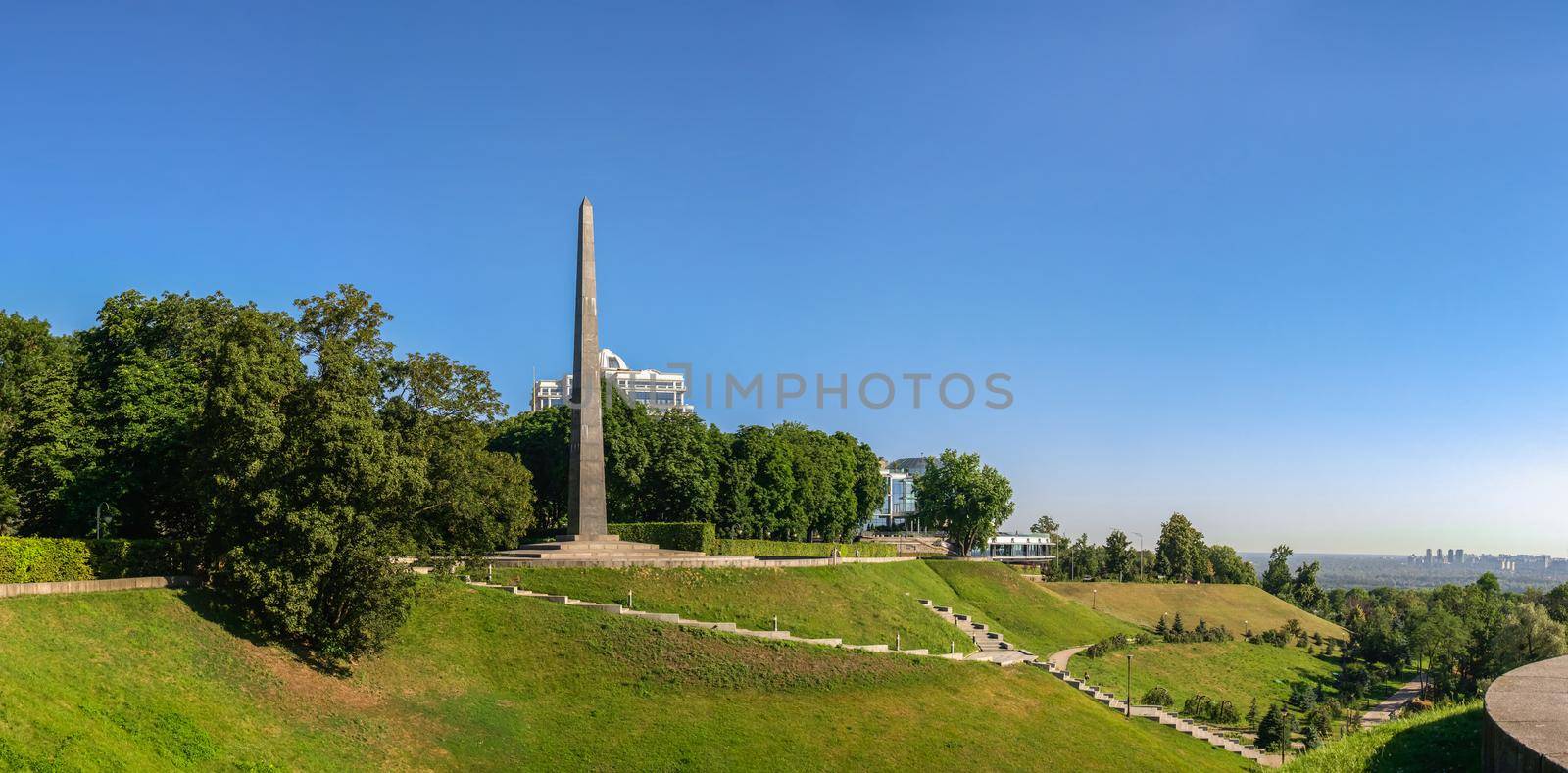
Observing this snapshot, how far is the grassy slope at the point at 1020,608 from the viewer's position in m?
76.0

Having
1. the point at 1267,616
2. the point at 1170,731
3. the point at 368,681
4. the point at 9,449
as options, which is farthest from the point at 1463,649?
the point at 9,449

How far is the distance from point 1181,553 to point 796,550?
70.9 meters

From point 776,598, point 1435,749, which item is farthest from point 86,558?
point 1435,749

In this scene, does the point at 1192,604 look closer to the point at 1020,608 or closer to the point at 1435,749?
the point at 1020,608

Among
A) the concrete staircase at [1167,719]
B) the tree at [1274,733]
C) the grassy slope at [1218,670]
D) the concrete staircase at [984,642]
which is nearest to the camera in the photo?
the concrete staircase at [1167,719]

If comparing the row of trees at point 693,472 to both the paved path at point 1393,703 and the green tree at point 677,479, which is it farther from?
the paved path at point 1393,703

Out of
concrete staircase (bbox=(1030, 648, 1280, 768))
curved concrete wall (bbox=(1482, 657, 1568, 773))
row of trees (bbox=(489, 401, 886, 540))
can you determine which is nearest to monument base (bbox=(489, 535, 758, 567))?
row of trees (bbox=(489, 401, 886, 540))

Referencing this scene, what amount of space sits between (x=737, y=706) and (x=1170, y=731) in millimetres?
25100

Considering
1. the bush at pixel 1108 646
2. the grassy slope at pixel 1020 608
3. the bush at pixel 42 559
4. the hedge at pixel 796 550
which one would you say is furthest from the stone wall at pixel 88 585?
the bush at pixel 1108 646

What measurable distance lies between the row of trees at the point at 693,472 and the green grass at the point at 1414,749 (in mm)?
52791

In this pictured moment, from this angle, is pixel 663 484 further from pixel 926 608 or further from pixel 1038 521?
pixel 1038 521

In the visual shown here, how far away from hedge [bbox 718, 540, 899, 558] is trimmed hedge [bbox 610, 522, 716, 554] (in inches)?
129

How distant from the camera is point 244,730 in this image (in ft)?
99.2

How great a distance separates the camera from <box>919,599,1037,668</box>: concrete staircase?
2259 inches
